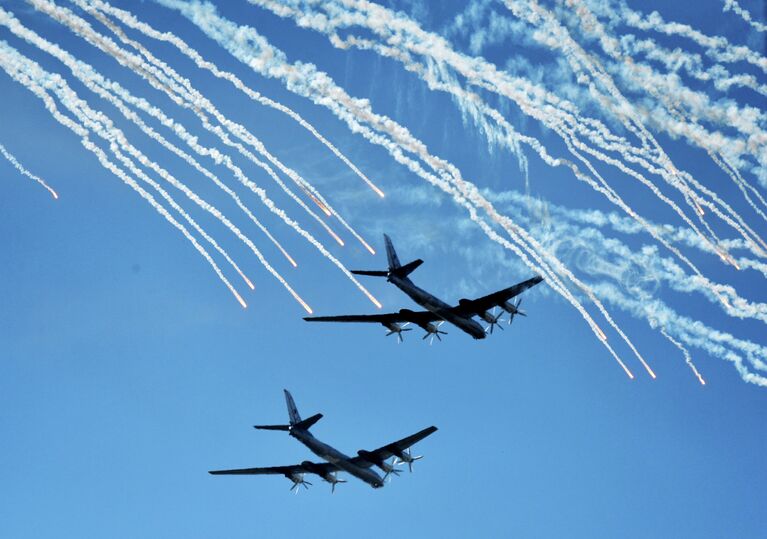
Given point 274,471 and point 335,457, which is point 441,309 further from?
point 274,471

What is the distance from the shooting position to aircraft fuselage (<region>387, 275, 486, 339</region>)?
156 ft

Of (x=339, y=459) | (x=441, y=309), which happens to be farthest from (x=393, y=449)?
(x=441, y=309)

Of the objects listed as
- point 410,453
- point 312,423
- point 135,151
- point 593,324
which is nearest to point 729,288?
point 593,324

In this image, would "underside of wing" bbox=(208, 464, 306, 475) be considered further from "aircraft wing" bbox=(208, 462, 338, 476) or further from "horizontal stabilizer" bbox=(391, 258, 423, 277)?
"horizontal stabilizer" bbox=(391, 258, 423, 277)

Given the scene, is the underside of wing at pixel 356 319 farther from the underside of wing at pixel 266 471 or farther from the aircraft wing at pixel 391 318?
the underside of wing at pixel 266 471

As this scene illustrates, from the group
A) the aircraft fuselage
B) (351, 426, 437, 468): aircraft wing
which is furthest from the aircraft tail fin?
the aircraft fuselage

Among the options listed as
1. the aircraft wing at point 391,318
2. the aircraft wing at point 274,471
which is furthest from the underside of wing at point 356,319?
the aircraft wing at point 274,471

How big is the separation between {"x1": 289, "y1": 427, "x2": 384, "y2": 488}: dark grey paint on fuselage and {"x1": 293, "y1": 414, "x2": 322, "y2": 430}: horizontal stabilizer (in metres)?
0.28

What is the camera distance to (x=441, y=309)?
4762 cm

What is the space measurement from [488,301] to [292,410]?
23298mm

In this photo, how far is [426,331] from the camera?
4941 centimetres

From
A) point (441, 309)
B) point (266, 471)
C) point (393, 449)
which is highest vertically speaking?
point (441, 309)

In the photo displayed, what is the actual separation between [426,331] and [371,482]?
11.6m

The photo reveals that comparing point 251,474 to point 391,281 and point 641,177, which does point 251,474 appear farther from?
point 641,177
